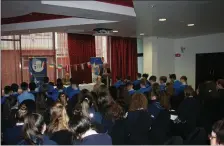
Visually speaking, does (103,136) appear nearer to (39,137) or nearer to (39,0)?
(39,137)

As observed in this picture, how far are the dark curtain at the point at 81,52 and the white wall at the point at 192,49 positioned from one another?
151 inches

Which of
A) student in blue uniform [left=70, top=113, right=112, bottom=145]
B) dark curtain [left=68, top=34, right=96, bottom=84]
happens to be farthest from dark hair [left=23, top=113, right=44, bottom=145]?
dark curtain [left=68, top=34, right=96, bottom=84]

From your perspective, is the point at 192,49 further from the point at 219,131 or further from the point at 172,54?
the point at 219,131

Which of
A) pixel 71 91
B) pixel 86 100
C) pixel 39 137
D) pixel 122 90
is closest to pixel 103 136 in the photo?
pixel 39 137

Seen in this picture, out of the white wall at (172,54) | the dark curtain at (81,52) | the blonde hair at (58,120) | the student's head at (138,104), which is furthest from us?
the white wall at (172,54)

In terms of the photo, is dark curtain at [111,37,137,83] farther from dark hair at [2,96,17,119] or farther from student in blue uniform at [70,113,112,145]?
student in blue uniform at [70,113,112,145]

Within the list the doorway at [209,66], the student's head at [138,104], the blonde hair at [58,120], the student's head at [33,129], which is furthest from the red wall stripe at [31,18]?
the doorway at [209,66]

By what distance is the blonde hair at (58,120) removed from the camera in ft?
8.97

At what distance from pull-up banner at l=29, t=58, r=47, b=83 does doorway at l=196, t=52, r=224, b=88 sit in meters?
6.17

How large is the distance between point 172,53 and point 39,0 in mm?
8074

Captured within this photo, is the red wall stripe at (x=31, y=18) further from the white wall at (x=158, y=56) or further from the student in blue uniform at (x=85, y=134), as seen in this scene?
the white wall at (x=158, y=56)

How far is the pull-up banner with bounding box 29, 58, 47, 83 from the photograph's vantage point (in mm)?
7846

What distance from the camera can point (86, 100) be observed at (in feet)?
11.9

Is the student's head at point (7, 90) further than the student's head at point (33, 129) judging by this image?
Yes
